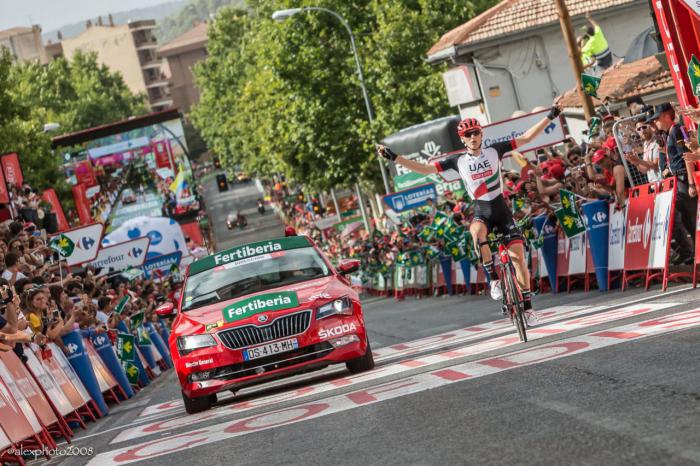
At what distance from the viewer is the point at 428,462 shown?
716 cm

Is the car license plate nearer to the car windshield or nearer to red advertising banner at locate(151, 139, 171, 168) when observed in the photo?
the car windshield

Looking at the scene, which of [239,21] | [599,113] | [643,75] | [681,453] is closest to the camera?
[681,453]

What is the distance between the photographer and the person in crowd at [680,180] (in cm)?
1491

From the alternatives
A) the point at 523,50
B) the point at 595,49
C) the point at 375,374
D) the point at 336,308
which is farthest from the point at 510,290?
the point at 523,50

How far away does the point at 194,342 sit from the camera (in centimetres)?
1371

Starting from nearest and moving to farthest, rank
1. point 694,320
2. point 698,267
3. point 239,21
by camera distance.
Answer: point 694,320, point 698,267, point 239,21

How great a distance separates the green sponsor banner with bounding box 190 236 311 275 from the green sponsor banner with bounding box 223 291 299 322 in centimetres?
150

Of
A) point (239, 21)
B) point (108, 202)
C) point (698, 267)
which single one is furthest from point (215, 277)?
point (239, 21)

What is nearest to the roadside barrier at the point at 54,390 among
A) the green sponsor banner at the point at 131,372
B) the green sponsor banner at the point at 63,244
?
the green sponsor banner at the point at 131,372

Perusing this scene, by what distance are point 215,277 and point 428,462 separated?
326 inches

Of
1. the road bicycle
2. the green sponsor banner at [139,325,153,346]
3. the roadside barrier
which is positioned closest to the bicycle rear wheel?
the road bicycle

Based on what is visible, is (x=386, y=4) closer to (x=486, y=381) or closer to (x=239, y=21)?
(x=486, y=381)

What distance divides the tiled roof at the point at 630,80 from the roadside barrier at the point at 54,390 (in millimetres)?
11632

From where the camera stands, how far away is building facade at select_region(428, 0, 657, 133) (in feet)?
146
